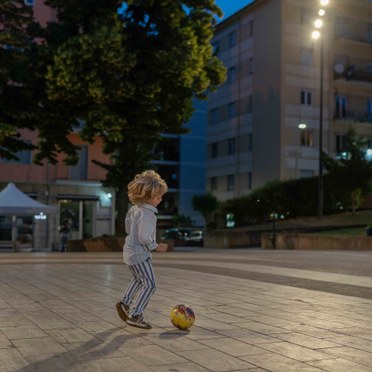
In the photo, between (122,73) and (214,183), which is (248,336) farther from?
(214,183)

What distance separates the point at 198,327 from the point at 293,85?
42.6 m

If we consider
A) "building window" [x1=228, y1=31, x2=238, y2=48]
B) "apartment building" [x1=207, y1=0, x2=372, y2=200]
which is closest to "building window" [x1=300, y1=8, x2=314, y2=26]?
"apartment building" [x1=207, y1=0, x2=372, y2=200]

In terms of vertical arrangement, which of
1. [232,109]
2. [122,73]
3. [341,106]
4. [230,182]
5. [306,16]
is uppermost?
[306,16]

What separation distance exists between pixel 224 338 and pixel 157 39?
67.5 ft

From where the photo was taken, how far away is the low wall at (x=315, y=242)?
26.8m

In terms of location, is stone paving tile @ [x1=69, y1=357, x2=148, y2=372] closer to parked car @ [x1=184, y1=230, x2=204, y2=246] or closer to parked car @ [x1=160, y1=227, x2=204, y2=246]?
parked car @ [x1=160, y1=227, x2=204, y2=246]

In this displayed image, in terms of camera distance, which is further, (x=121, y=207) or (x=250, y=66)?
(x=250, y=66)

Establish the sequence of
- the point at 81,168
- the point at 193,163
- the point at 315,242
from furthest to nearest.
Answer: the point at 193,163
the point at 81,168
the point at 315,242

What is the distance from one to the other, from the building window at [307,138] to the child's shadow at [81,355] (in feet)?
141

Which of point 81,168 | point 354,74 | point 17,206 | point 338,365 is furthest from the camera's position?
point 354,74

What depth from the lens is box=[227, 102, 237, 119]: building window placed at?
5331 cm

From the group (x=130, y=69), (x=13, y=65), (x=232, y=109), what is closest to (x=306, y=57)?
(x=232, y=109)

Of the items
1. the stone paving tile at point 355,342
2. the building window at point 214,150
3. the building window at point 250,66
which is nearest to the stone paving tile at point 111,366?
the stone paving tile at point 355,342

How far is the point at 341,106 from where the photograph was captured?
49.9 m
